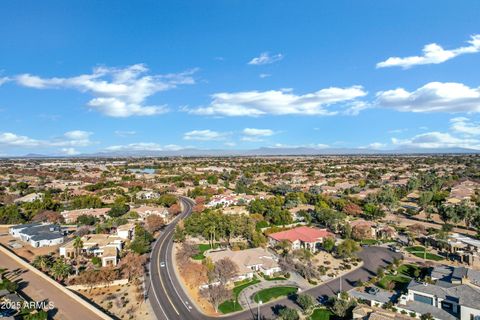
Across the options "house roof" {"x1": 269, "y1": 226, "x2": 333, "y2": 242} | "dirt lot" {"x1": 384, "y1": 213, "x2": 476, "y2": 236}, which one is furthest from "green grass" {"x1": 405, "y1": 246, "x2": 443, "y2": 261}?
"dirt lot" {"x1": 384, "y1": 213, "x2": 476, "y2": 236}

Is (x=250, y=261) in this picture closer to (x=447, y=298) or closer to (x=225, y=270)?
(x=225, y=270)

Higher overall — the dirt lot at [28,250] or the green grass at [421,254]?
the dirt lot at [28,250]

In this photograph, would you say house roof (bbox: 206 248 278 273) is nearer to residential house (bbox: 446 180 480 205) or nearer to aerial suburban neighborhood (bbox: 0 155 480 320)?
aerial suburban neighborhood (bbox: 0 155 480 320)

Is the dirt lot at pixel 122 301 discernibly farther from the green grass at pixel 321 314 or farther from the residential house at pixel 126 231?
the residential house at pixel 126 231

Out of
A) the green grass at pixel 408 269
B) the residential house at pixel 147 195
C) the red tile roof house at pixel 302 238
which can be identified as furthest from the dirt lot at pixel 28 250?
the green grass at pixel 408 269

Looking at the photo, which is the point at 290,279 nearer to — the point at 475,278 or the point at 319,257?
the point at 319,257

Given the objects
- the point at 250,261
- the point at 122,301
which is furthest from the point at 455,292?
the point at 122,301
